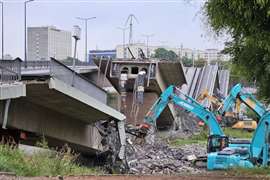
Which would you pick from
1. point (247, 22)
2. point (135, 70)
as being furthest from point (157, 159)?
point (247, 22)

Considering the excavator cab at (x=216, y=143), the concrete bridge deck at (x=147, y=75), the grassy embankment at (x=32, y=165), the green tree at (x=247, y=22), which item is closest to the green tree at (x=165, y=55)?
the concrete bridge deck at (x=147, y=75)

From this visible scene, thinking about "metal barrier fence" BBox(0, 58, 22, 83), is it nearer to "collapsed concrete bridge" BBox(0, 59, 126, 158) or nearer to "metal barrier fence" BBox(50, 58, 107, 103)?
"collapsed concrete bridge" BBox(0, 59, 126, 158)

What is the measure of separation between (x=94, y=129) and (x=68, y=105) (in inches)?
248

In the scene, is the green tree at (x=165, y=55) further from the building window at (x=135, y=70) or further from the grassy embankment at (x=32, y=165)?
the grassy embankment at (x=32, y=165)

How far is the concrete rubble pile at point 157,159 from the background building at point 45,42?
99.7ft

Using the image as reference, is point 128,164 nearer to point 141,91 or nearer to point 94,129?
point 94,129

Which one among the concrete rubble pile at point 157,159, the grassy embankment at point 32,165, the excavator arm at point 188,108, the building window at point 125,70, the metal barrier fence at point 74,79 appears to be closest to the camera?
the grassy embankment at point 32,165

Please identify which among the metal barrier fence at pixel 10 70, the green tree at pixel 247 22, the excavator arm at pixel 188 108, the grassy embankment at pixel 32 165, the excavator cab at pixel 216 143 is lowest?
→ the excavator cab at pixel 216 143

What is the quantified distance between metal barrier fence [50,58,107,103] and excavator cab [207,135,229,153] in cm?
611

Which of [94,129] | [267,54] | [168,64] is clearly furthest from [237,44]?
[168,64]

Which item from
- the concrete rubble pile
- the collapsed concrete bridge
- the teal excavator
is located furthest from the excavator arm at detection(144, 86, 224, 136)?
the collapsed concrete bridge

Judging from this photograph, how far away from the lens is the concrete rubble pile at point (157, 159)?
29594 mm

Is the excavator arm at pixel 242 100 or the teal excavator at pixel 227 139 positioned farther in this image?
the excavator arm at pixel 242 100

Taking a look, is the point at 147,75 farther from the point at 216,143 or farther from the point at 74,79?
the point at 74,79
